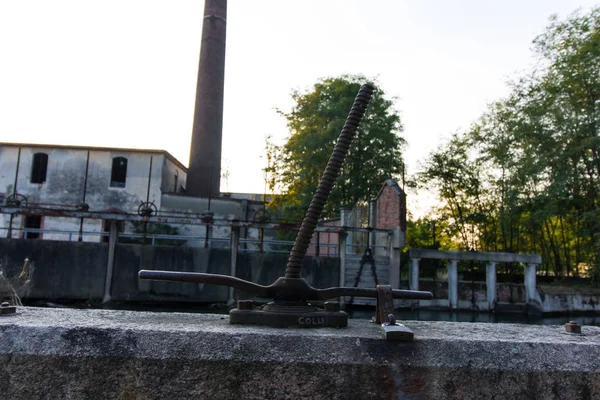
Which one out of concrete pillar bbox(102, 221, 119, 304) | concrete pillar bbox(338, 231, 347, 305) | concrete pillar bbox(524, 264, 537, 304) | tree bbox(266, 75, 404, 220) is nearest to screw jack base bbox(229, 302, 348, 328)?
concrete pillar bbox(338, 231, 347, 305)

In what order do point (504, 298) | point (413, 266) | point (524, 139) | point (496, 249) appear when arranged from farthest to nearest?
point (496, 249) → point (524, 139) → point (504, 298) → point (413, 266)

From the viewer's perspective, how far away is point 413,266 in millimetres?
20266

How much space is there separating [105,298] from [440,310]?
1248 cm

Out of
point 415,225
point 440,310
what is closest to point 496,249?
point 415,225

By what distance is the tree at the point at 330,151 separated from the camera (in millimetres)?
26359

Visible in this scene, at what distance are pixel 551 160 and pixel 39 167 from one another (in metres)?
25.2

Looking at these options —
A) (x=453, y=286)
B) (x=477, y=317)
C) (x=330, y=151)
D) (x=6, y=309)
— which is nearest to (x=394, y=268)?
(x=453, y=286)

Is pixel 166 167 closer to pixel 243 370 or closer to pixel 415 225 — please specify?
pixel 415 225

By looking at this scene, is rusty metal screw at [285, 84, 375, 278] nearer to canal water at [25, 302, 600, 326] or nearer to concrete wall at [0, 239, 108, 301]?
canal water at [25, 302, 600, 326]

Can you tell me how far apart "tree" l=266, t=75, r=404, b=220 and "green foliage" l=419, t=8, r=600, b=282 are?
16.8 ft

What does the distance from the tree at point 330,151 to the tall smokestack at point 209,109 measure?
3.60 metres

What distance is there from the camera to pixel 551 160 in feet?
72.6

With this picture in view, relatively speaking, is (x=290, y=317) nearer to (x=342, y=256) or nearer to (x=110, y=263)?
(x=342, y=256)

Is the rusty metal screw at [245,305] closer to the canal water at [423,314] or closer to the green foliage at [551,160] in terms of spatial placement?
the canal water at [423,314]
